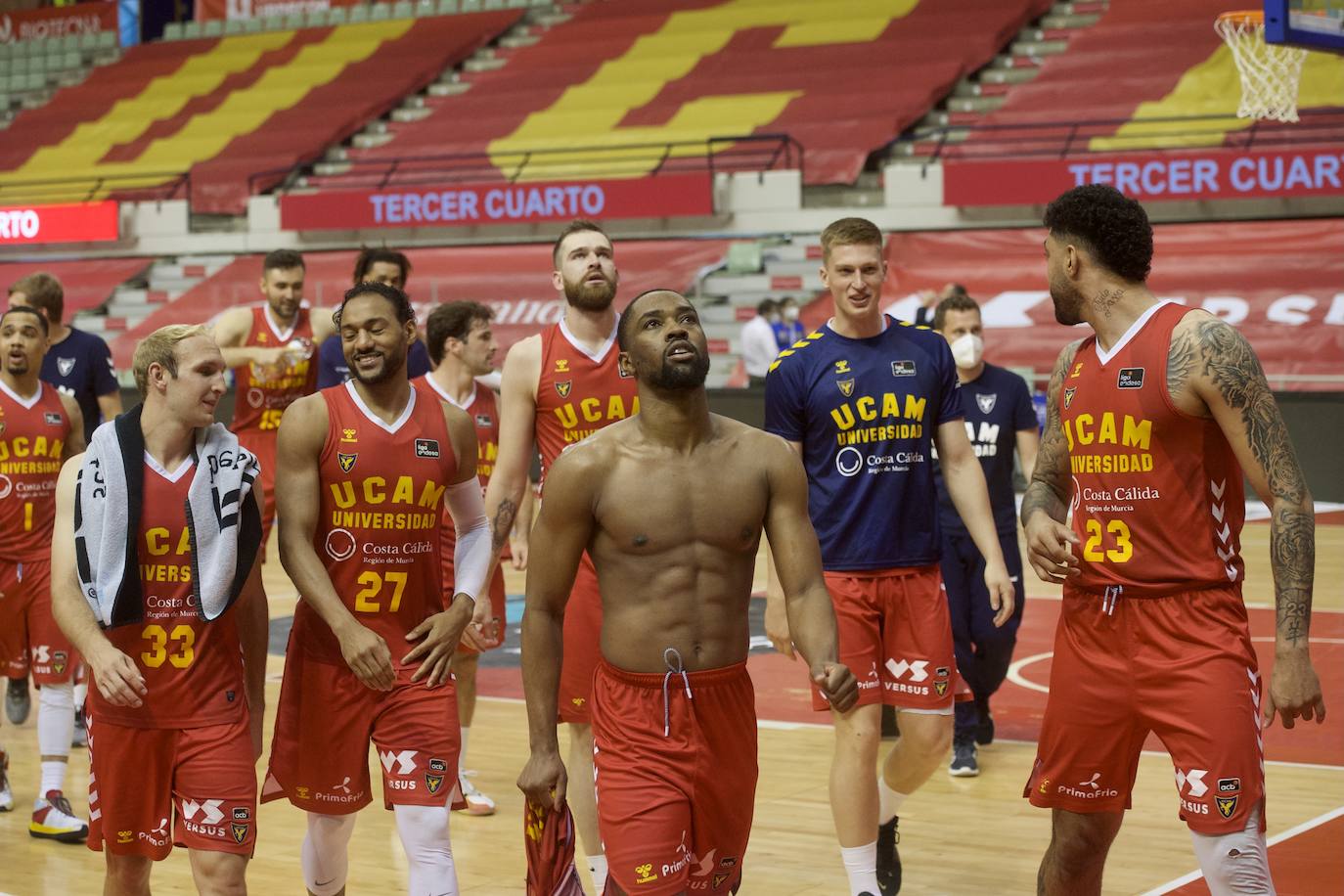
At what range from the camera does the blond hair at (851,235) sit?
6.32m

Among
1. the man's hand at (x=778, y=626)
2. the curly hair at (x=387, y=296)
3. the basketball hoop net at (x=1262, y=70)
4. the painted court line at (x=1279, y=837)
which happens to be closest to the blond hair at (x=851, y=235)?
the man's hand at (x=778, y=626)

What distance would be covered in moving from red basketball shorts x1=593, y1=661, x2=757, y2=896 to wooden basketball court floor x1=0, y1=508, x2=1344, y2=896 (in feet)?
7.24

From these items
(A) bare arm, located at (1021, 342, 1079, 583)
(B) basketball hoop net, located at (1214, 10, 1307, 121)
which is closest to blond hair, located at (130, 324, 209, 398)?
(A) bare arm, located at (1021, 342, 1079, 583)

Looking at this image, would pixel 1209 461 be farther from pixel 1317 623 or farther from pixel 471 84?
pixel 471 84

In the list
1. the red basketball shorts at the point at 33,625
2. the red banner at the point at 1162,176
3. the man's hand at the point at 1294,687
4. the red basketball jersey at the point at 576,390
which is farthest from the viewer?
the red banner at the point at 1162,176

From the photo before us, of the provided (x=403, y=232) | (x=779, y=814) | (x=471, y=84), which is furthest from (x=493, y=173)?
(x=779, y=814)

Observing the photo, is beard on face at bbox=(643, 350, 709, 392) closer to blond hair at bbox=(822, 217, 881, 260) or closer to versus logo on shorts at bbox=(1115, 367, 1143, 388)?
versus logo on shorts at bbox=(1115, 367, 1143, 388)

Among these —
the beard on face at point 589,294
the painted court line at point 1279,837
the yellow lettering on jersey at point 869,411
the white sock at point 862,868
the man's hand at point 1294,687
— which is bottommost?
the painted court line at point 1279,837

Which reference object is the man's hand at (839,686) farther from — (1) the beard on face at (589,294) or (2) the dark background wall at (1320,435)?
(2) the dark background wall at (1320,435)

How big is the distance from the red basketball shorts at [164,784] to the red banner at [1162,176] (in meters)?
15.5

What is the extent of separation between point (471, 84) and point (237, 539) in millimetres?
26241

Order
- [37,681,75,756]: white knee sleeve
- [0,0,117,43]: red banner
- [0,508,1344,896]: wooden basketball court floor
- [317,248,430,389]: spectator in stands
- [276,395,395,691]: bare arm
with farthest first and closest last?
1. [0,0,117,43]: red banner
2. [317,248,430,389]: spectator in stands
3. [37,681,75,756]: white knee sleeve
4. [0,508,1344,896]: wooden basketball court floor
5. [276,395,395,691]: bare arm

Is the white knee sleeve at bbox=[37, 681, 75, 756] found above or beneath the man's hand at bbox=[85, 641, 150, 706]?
beneath

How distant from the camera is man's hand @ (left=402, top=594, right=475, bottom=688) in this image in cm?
544
